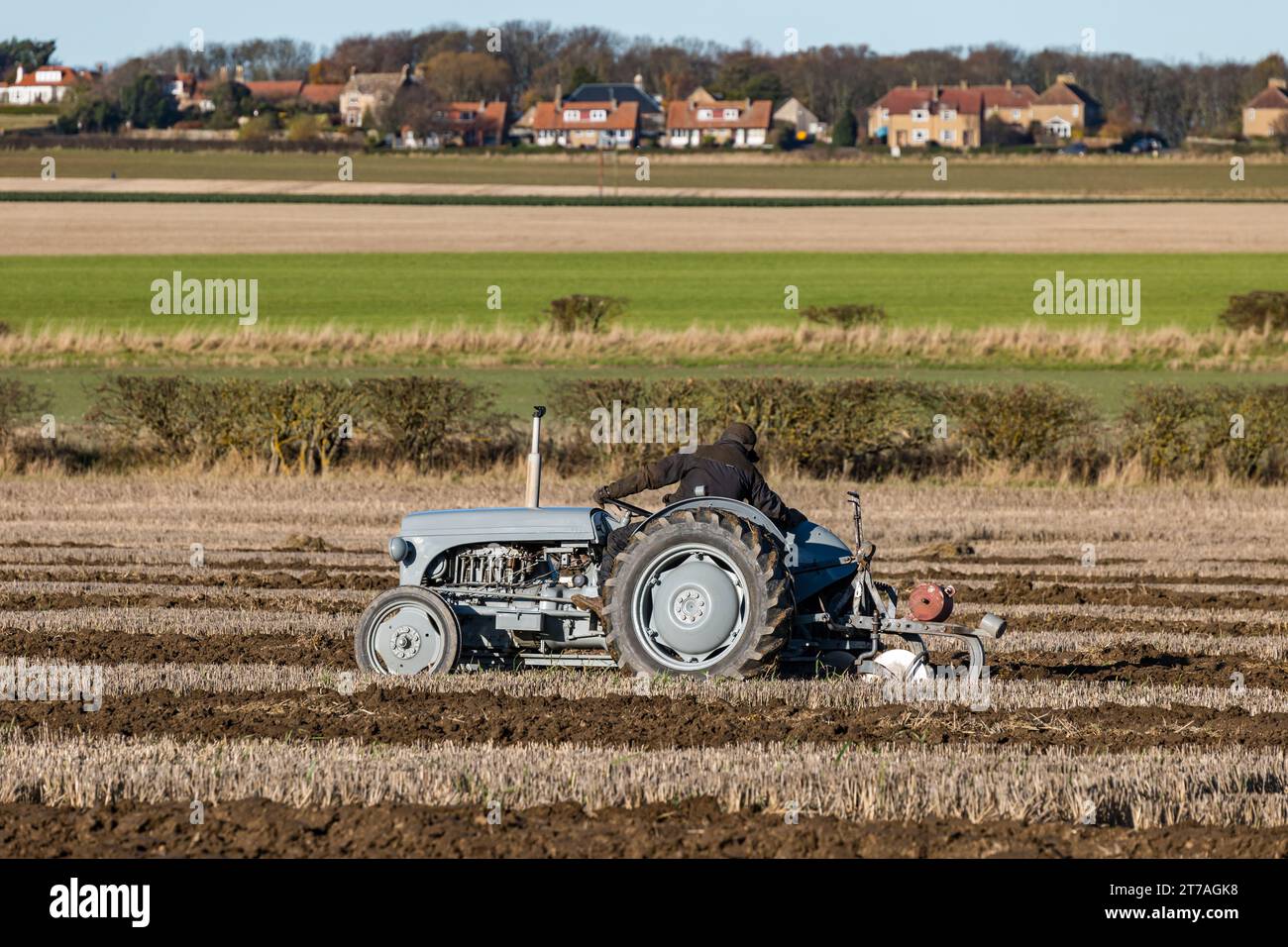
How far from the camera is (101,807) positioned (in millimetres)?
7414

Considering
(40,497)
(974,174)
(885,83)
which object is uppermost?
(885,83)

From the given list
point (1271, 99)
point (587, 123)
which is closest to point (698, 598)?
point (587, 123)

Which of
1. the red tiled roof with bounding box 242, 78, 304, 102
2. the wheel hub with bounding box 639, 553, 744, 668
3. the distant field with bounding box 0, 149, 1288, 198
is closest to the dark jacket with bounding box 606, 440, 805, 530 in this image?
the wheel hub with bounding box 639, 553, 744, 668

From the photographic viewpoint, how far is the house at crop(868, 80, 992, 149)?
14275 centimetres

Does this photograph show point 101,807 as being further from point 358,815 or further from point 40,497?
point 40,497

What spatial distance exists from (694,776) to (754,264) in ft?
184

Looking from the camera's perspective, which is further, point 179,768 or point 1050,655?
point 1050,655

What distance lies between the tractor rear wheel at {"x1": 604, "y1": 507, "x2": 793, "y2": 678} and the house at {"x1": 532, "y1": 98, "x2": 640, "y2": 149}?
436ft

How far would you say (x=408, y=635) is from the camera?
1047cm

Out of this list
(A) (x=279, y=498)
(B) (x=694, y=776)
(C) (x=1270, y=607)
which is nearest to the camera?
(B) (x=694, y=776)

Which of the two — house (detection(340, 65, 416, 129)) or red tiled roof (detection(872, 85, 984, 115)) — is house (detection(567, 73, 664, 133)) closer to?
house (detection(340, 65, 416, 129))

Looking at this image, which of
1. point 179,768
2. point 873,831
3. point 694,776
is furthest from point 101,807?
point 873,831

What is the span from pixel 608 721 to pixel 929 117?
139058 millimetres
